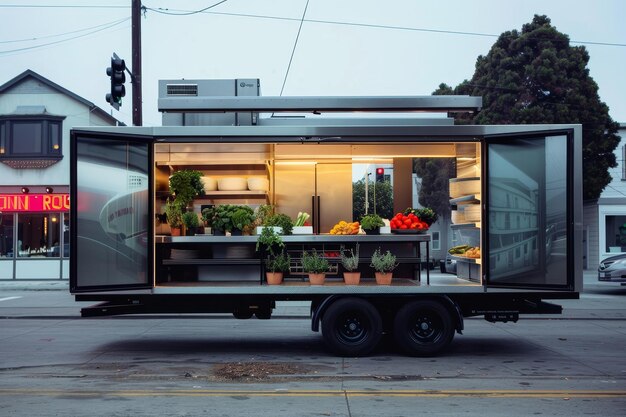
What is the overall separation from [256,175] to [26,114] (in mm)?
18976

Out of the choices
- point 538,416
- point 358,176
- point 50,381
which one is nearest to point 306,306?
point 358,176

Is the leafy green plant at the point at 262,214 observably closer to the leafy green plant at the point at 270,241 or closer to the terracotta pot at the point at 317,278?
the leafy green plant at the point at 270,241

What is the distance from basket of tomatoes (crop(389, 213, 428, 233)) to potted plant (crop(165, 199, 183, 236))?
3.47m

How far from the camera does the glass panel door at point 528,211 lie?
10.8 m

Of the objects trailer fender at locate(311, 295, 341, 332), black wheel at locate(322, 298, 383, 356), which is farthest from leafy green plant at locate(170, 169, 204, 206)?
black wheel at locate(322, 298, 383, 356)

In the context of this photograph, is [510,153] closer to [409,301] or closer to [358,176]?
[409,301]

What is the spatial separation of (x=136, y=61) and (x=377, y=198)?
334 inches

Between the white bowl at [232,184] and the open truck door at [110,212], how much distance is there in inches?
84.7

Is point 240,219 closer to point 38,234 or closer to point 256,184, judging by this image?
point 256,184

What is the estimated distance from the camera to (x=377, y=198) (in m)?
14.2

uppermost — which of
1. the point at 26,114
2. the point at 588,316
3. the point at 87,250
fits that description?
the point at 26,114

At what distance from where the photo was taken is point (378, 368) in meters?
10.2

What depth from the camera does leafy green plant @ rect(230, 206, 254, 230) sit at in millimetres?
11680

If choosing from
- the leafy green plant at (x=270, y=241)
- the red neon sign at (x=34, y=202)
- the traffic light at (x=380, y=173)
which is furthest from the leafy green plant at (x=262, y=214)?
the red neon sign at (x=34, y=202)
